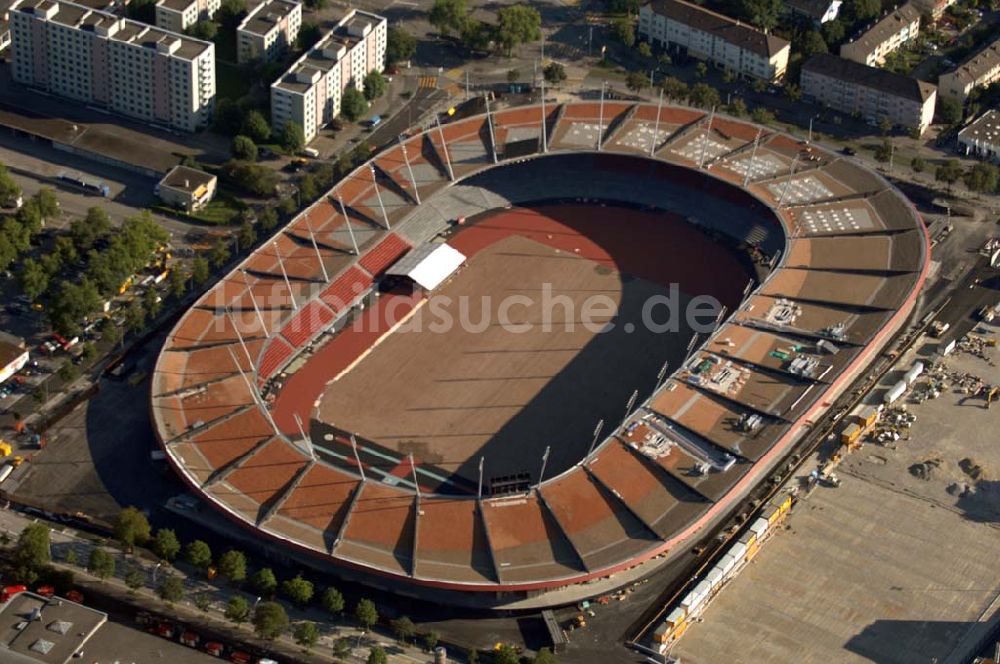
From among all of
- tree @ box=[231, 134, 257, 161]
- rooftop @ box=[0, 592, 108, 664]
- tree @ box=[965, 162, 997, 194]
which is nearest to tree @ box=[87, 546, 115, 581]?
rooftop @ box=[0, 592, 108, 664]

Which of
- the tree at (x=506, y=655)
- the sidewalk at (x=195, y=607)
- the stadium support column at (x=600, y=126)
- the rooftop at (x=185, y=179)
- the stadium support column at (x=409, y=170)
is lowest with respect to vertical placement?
the sidewalk at (x=195, y=607)

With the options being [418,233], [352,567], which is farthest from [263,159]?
[352,567]

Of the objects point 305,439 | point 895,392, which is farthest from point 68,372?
point 895,392

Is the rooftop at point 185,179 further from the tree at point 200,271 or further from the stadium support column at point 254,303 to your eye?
the stadium support column at point 254,303

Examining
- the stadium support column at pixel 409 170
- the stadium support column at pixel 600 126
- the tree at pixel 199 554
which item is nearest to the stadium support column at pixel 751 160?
the stadium support column at pixel 600 126

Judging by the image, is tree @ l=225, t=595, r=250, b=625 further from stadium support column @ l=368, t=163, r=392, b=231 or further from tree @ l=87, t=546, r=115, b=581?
stadium support column @ l=368, t=163, r=392, b=231

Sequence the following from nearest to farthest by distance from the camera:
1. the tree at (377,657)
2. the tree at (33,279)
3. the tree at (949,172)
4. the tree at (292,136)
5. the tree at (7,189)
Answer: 1. the tree at (377,657)
2. the tree at (33,279)
3. the tree at (7,189)
4. the tree at (949,172)
5. the tree at (292,136)
